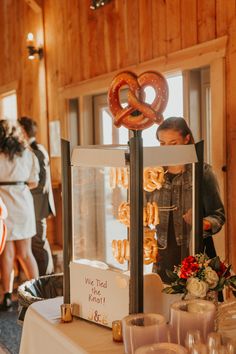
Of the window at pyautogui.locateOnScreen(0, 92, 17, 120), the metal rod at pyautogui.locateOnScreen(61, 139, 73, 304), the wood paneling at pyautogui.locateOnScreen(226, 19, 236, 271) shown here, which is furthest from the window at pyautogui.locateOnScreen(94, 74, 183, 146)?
the window at pyautogui.locateOnScreen(0, 92, 17, 120)

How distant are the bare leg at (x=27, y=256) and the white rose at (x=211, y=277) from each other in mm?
2731

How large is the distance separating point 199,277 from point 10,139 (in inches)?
101

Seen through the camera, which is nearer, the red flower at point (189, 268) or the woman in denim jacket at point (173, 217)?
the red flower at point (189, 268)

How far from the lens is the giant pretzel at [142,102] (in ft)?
4.67

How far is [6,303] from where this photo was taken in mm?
3807

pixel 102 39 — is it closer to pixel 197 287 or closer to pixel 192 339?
pixel 197 287

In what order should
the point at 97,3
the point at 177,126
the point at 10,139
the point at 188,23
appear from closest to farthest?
the point at 177,126, the point at 188,23, the point at 10,139, the point at 97,3

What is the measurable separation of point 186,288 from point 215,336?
0.70 ft

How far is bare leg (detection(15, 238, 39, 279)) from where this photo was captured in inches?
154

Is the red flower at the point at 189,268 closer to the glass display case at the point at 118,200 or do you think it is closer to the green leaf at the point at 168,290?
the green leaf at the point at 168,290

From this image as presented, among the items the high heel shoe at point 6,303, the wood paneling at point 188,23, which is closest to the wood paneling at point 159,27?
the wood paneling at point 188,23

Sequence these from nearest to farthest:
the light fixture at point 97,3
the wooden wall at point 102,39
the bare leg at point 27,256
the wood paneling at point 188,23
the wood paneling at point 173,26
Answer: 1. the wooden wall at point 102,39
2. the wood paneling at point 188,23
3. the wood paneling at point 173,26
4. the bare leg at point 27,256
5. the light fixture at point 97,3

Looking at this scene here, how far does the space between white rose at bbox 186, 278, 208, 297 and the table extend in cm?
26

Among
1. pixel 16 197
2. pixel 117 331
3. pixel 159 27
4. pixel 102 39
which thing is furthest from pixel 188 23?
pixel 117 331
